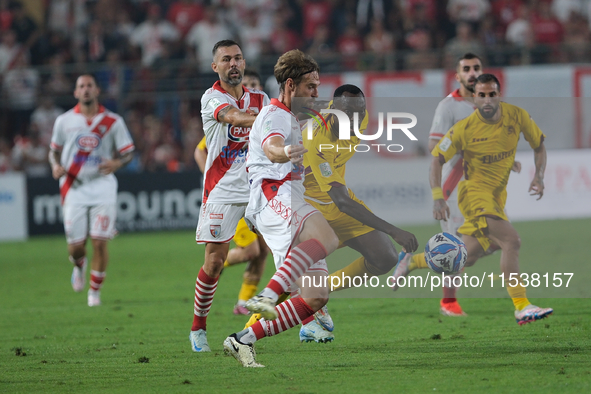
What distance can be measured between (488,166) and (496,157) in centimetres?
10

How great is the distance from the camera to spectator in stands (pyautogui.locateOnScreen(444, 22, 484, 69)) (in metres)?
17.0

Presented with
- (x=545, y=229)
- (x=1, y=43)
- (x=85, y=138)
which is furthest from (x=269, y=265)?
(x=1, y=43)

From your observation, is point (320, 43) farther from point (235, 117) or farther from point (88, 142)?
point (235, 117)

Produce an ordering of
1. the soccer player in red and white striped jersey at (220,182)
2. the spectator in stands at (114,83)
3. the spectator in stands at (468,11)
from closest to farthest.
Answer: the soccer player in red and white striped jersey at (220,182) < the spectator in stands at (114,83) < the spectator in stands at (468,11)

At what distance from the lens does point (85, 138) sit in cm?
984

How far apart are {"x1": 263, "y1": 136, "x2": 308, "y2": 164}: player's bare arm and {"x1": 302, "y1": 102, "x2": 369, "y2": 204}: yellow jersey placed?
925mm

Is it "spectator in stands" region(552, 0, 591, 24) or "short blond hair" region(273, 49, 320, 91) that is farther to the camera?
"spectator in stands" region(552, 0, 591, 24)

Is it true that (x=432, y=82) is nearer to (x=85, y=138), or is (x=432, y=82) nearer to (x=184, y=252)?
(x=184, y=252)

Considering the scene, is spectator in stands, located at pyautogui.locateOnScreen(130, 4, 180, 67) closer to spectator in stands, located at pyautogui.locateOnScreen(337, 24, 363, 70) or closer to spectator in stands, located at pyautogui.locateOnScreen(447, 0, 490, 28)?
spectator in stands, located at pyautogui.locateOnScreen(337, 24, 363, 70)

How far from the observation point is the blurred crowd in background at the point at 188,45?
55.8 feet

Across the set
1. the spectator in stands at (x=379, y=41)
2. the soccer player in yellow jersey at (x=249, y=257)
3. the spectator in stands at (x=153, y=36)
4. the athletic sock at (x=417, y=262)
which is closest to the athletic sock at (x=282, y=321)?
the athletic sock at (x=417, y=262)

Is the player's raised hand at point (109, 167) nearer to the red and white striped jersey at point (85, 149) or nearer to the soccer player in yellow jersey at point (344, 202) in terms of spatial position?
the red and white striped jersey at point (85, 149)

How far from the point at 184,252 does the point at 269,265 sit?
7.12ft

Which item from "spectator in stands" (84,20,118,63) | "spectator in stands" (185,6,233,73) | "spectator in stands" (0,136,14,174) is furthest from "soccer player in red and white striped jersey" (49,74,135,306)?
"spectator in stands" (84,20,118,63)
